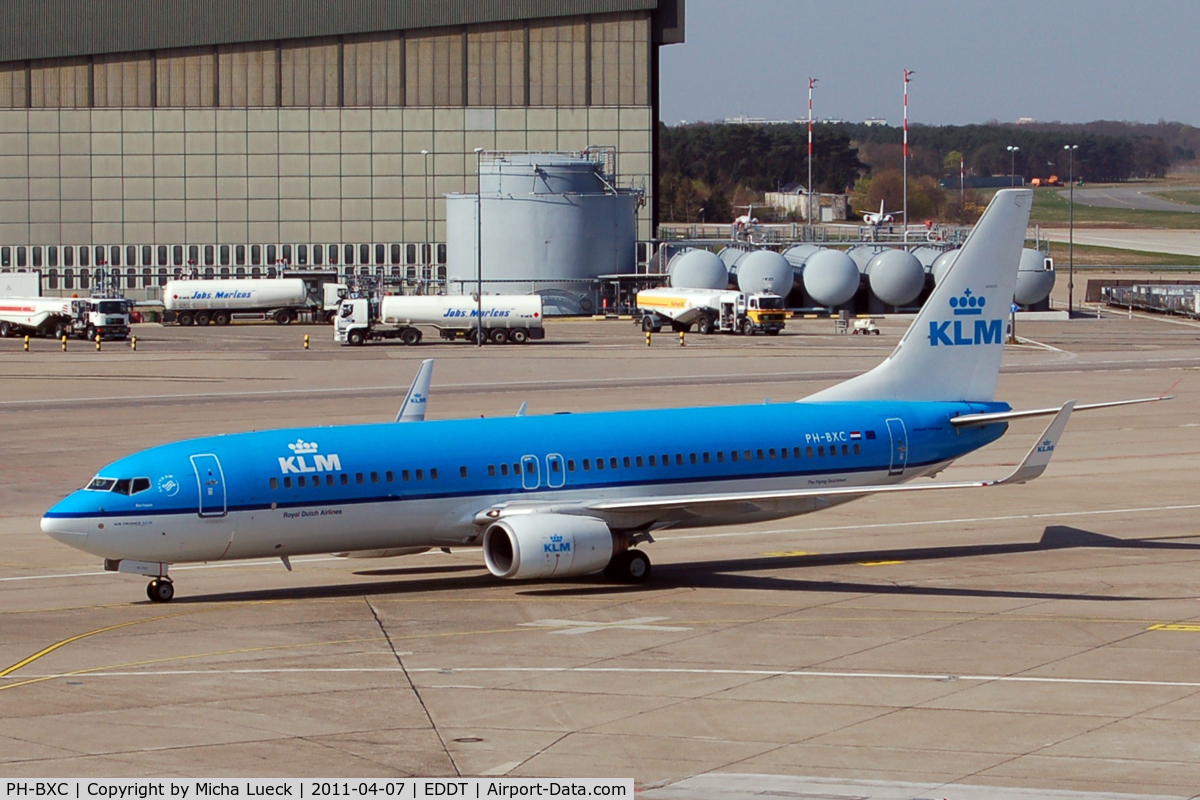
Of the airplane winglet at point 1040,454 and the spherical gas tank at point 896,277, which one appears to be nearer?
the airplane winglet at point 1040,454

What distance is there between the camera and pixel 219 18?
515 feet

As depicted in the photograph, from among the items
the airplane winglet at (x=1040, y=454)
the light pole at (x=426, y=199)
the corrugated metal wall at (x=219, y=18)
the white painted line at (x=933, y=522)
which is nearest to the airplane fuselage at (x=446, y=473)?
the white painted line at (x=933, y=522)

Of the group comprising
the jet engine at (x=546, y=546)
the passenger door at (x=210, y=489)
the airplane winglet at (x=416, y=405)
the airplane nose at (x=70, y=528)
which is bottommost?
the jet engine at (x=546, y=546)

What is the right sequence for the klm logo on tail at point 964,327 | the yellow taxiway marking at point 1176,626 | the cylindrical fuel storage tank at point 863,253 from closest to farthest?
the yellow taxiway marking at point 1176,626, the klm logo on tail at point 964,327, the cylindrical fuel storage tank at point 863,253

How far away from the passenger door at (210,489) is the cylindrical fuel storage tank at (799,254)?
122 meters

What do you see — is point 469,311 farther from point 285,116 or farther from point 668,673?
point 668,673

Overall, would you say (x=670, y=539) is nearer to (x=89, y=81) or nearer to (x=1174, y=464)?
(x=1174, y=464)

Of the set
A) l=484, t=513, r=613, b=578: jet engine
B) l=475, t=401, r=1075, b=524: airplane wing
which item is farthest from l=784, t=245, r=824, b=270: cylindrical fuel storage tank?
l=484, t=513, r=613, b=578: jet engine

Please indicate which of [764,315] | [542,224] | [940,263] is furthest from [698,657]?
[542,224]

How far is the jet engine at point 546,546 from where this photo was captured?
3453cm

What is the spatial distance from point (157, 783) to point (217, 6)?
5772 inches

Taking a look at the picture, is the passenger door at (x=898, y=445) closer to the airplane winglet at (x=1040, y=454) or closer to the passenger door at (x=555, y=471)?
the airplane winglet at (x=1040, y=454)

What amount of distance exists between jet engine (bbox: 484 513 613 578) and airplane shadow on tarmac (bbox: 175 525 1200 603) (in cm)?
93

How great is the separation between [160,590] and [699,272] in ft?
386
